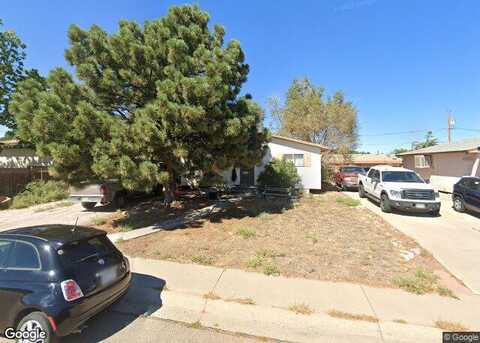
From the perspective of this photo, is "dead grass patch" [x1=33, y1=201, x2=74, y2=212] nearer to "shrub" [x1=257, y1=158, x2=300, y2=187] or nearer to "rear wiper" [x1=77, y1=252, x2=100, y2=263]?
"shrub" [x1=257, y1=158, x2=300, y2=187]

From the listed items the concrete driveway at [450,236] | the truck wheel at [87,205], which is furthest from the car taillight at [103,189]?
the concrete driveway at [450,236]

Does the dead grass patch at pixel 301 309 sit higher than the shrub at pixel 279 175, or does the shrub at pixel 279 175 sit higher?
the shrub at pixel 279 175

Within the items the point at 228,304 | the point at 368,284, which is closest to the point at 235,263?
Answer: the point at 228,304

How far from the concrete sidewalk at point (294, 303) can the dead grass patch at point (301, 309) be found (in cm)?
6

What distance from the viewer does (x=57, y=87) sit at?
7594 millimetres

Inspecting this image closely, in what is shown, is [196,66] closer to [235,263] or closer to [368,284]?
[235,263]

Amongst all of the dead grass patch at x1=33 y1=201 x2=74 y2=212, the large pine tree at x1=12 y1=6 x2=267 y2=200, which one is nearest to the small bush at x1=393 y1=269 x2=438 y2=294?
the large pine tree at x1=12 y1=6 x2=267 y2=200

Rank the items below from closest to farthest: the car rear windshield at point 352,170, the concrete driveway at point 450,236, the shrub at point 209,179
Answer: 1. the concrete driveway at point 450,236
2. the shrub at point 209,179
3. the car rear windshield at point 352,170

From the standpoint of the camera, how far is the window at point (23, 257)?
302cm

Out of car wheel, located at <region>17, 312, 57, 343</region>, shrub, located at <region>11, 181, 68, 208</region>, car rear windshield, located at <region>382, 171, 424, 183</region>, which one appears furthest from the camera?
shrub, located at <region>11, 181, 68, 208</region>

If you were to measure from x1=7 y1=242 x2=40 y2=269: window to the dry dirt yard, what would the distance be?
3026 millimetres

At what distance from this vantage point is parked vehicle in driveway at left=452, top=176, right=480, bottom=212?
9955mm

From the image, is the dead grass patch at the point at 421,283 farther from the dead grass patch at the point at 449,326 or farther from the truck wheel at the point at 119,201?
the truck wheel at the point at 119,201

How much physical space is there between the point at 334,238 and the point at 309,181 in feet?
30.2
